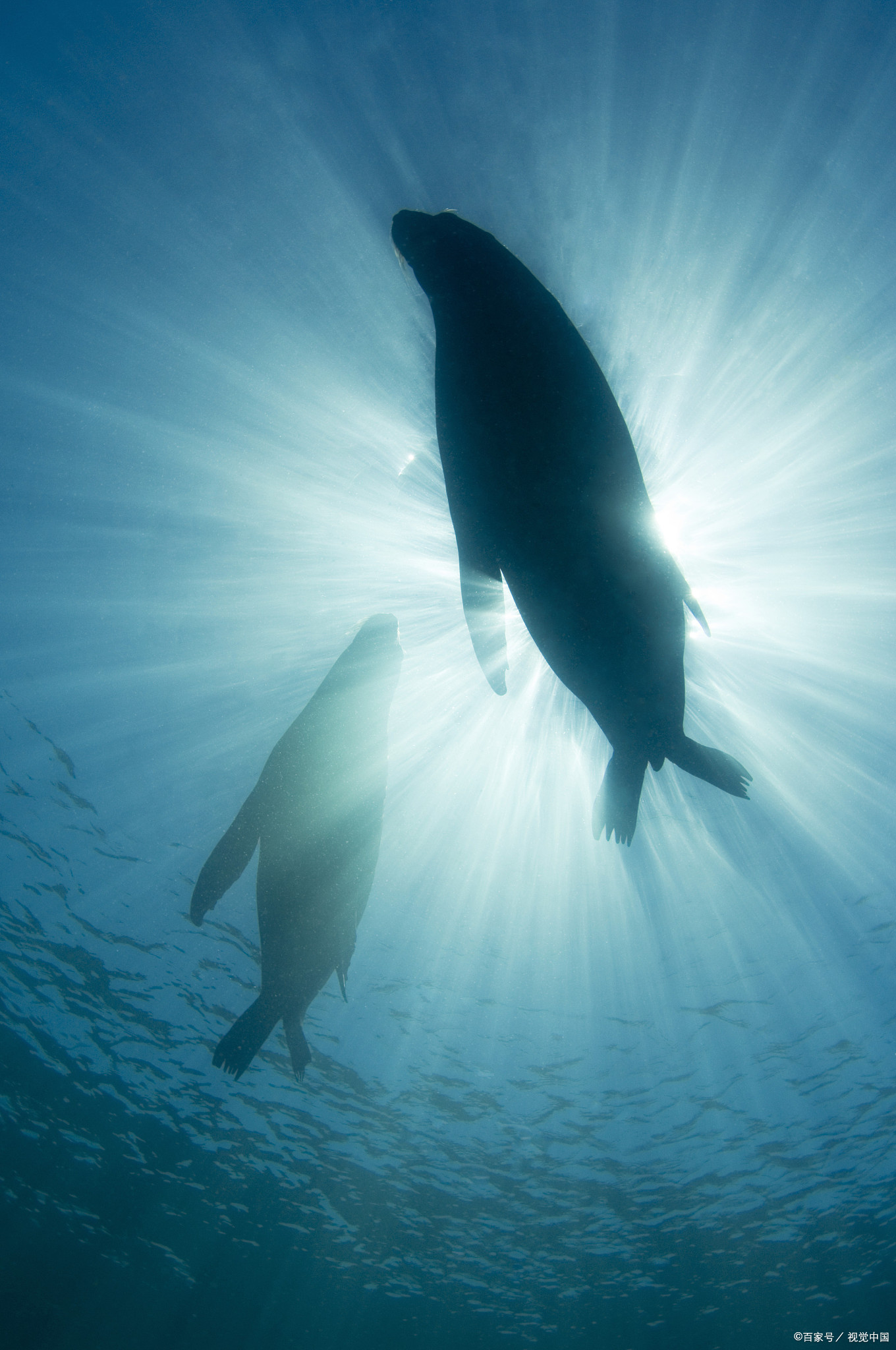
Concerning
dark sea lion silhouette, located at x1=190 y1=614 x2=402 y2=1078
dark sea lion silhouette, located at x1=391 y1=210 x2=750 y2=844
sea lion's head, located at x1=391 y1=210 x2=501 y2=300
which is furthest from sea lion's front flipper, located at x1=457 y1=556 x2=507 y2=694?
dark sea lion silhouette, located at x1=190 y1=614 x2=402 y2=1078

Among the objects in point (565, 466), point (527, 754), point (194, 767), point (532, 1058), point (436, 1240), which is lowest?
point (436, 1240)

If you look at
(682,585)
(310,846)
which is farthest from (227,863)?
(682,585)

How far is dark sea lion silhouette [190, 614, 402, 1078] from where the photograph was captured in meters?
2.66

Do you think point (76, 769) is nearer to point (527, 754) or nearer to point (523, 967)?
point (527, 754)

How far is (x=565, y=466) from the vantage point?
163 centimetres

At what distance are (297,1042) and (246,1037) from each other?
0.63 meters

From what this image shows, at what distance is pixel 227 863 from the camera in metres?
2.58

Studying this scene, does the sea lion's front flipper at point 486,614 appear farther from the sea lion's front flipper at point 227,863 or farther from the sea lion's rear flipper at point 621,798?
the sea lion's front flipper at point 227,863

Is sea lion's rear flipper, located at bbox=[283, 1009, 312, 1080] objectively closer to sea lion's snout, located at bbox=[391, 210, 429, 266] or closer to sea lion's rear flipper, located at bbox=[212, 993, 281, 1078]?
sea lion's rear flipper, located at bbox=[212, 993, 281, 1078]

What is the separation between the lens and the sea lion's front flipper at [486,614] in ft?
5.97

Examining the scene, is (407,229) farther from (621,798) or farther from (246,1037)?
(246,1037)

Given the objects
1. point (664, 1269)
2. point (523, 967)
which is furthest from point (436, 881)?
point (664, 1269)

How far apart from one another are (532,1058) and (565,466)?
55.5 feet

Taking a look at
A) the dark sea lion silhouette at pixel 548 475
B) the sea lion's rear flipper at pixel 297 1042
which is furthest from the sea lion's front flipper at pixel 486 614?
the sea lion's rear flipper at pixel 297 1042
